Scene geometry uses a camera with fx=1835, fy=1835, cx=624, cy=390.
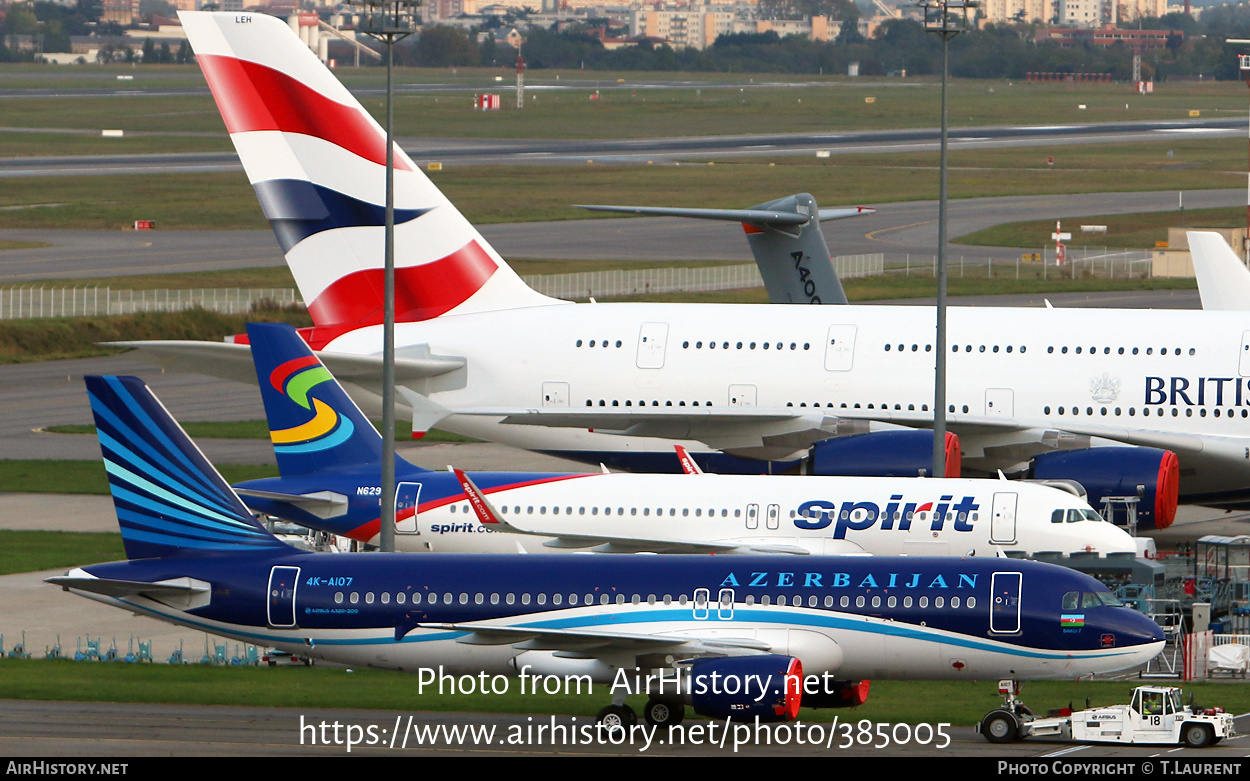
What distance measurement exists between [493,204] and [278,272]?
36236 mm

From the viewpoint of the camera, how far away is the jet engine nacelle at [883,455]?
45969mm

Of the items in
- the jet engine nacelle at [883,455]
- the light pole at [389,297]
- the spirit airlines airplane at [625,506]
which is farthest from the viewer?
the jet engine nacelle at [883,455]

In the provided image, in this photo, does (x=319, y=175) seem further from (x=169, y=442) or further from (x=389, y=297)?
(x=169, y=442)

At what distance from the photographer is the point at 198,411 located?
75500 mm

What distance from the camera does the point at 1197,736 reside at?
97.9ft

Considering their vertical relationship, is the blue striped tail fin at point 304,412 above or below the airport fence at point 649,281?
above

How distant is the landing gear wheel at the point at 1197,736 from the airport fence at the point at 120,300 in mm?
70544

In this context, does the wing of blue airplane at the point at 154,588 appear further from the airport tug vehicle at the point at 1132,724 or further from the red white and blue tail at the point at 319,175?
the red white and blue tail at the point at 319,175

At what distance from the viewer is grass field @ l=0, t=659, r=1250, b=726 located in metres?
33.8

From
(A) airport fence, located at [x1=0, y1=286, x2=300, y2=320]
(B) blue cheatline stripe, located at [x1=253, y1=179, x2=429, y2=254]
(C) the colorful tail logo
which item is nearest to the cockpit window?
(C) the colorful tail logo

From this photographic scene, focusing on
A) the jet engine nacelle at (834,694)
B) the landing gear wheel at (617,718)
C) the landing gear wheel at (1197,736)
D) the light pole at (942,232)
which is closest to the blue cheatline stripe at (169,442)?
the landing gear wheel at (617,718)

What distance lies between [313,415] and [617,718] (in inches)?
554

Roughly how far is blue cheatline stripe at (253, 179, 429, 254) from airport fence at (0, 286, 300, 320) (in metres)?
42.7

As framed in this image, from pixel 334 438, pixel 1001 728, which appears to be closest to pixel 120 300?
pixel 334 438
